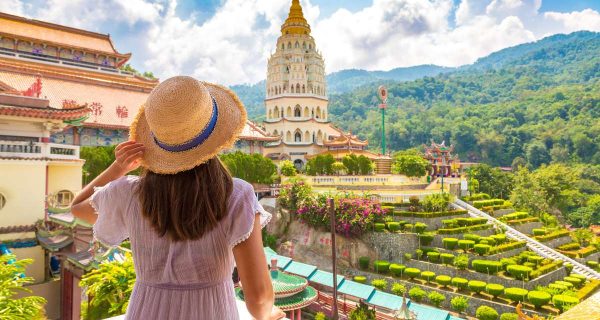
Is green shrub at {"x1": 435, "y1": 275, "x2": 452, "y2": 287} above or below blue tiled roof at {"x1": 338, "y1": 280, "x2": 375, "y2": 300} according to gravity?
below

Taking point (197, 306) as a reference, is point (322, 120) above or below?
above

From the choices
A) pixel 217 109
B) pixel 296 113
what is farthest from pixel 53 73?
pixel 217 109

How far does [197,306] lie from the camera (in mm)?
1825

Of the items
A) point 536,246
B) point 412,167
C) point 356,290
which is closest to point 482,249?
point 536,246

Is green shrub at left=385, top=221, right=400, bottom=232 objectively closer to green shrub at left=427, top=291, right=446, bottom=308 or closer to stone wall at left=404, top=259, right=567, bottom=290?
stone wall at left=404, top=259, right=567, bottom=290

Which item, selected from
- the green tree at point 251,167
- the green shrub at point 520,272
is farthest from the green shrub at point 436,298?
the green tree at point 251,167

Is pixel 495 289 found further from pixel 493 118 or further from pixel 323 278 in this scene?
pixel 493 118

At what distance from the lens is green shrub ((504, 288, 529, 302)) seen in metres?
17.0

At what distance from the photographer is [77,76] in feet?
85.5

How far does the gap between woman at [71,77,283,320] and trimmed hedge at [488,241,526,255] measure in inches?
830

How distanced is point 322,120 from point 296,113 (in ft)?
8.92

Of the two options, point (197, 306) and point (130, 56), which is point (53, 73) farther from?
point (197, 306)

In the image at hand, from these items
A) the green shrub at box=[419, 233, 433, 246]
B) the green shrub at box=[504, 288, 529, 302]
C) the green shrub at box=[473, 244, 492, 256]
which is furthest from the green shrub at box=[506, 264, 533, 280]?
the green shrub at box=[419, 233, 433, 246]

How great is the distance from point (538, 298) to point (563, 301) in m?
0.83
